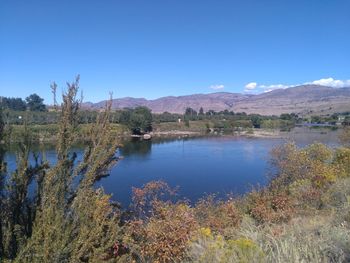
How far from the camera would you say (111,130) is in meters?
10.1

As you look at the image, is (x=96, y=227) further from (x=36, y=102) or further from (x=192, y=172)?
(x=36, y=102)

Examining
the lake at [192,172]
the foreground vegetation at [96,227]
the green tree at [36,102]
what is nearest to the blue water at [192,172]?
the lake at [192,172]

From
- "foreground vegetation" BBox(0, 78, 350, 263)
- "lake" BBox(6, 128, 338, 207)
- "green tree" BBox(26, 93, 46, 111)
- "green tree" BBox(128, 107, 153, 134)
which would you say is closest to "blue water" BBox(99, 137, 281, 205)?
"lake" BBox(6, 128, 338, 207)

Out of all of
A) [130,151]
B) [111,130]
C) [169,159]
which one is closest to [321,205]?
[111,130]

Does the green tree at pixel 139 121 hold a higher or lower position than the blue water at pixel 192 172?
higher

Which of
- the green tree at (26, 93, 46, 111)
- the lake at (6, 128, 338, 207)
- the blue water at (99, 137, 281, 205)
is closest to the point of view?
the lake at (6, 128, 338, 207)

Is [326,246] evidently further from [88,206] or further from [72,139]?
[72,139]

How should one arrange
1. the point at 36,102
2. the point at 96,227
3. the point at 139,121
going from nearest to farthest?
the point at 96,227
the point at 139,121
the point at 36,102

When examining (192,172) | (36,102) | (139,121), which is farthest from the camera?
(36,102)

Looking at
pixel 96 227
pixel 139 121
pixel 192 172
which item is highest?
pixel 139 121

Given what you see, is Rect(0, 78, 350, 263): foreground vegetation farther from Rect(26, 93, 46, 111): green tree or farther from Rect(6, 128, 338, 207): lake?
Rect(26, 93, 46, 111): green tree

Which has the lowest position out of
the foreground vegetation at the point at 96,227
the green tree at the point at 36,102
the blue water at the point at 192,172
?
the blue water at the point at 192,172

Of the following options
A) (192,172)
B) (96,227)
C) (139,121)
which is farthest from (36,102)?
(96,227)

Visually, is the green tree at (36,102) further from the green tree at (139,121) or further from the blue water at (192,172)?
the blue water at (192,172)
